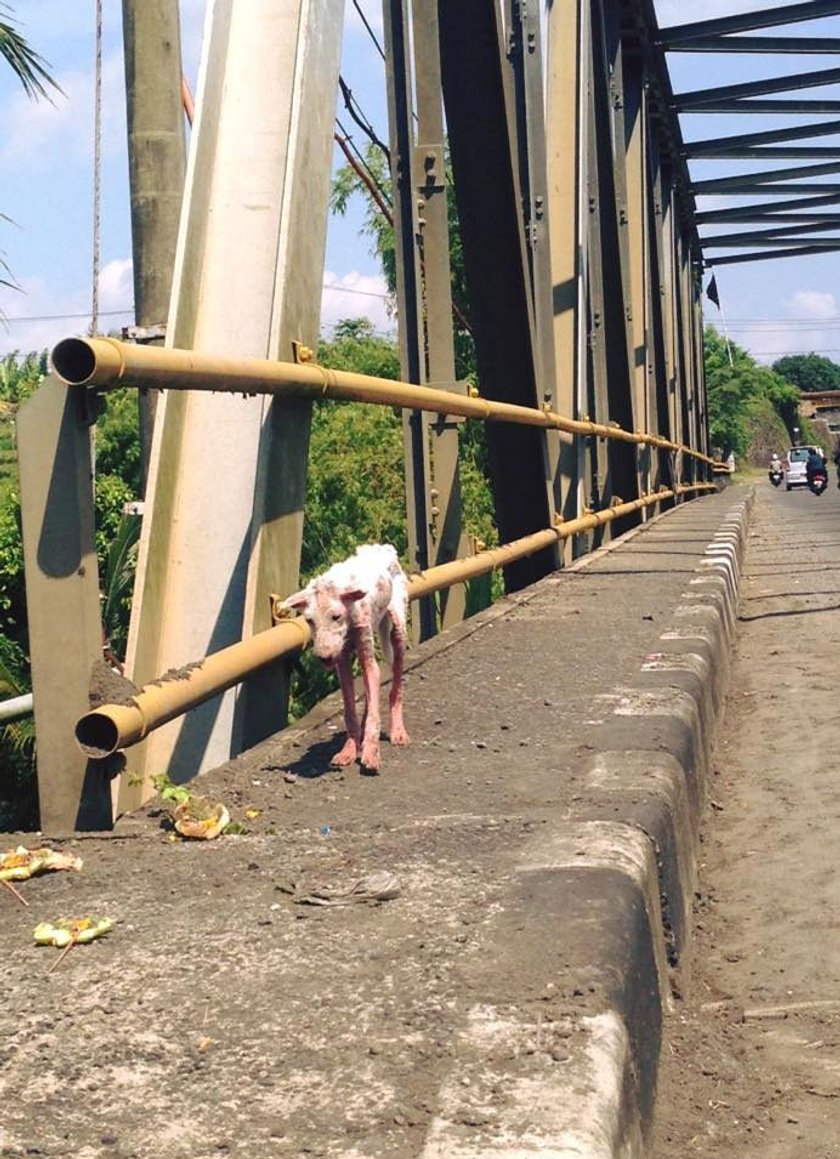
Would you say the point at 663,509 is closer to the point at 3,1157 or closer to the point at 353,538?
the point at 353,538

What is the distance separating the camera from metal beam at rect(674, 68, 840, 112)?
21578 mm

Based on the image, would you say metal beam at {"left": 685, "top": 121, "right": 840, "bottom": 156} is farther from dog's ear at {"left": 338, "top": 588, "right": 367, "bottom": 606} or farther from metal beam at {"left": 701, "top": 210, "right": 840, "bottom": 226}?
dog's ear at {"left": 338, "top": 588, "right": 367, "bottom": 606}

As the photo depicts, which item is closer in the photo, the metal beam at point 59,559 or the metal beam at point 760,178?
the metal beam at point 59,559

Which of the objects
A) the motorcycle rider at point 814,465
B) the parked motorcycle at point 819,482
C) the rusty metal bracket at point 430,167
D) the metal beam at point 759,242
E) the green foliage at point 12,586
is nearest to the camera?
the rusty metal bracket at point 430,167

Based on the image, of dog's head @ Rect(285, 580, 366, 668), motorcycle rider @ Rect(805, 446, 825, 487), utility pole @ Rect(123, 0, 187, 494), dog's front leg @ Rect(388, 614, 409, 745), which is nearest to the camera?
dog's head @ Rect(285, 580, 366, 668)

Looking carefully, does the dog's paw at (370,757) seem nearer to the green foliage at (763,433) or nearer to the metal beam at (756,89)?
the metal beam at (756,89)

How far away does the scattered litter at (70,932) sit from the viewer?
6.79ft

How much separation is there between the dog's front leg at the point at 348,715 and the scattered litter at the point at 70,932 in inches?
38.7

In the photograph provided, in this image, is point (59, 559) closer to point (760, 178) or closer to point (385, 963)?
point (385, 963)

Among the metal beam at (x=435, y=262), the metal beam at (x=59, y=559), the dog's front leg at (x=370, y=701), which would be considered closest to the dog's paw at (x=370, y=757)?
the dog's front leg at (x=370, y=701)

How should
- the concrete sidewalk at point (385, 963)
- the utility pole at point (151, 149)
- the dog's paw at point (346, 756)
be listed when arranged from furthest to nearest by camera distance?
the utility pole at point (151, 149), the dog's paw at point (346, 756), the concrete sidewalk at point (385, 963)

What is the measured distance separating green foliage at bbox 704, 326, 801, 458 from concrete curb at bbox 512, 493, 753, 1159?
68.8 metres

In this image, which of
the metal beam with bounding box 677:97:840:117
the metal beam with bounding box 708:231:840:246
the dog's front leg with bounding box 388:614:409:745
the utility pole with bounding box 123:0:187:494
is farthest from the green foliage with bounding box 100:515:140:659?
the metal beam with bounding box 708:231:840:246

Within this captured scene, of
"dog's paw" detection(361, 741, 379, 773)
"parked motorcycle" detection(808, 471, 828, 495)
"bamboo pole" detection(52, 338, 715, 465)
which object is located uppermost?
"bamboo pole" detection(52, 338, 715, 465)
